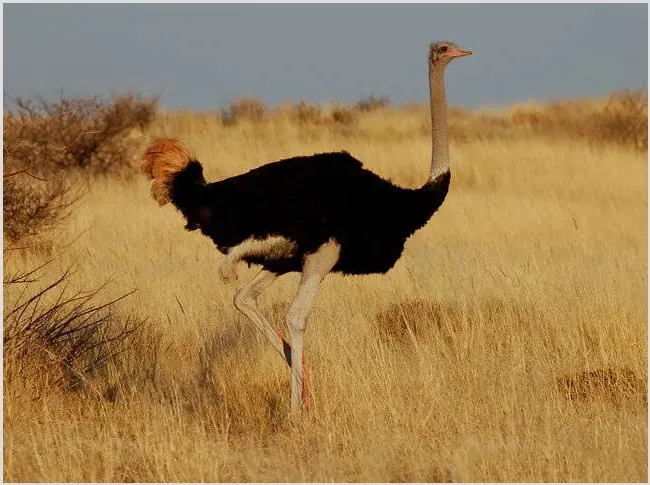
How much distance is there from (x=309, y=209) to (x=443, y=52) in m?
1.51

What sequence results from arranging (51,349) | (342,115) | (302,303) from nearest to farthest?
(302,303)
(51,349)
(342,115)

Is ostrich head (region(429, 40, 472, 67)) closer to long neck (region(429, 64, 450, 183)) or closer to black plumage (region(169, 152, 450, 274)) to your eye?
long neck (region(429, 64, 450, 183))

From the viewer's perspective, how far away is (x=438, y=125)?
21.2ft

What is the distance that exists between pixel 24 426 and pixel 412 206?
207cm

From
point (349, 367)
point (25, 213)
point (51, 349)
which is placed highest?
point (25, 213)

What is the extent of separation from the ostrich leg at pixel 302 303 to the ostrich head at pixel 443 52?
57.4 inches

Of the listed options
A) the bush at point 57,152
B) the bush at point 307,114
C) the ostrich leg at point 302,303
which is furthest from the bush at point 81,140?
the ostrich leg at point 302,303

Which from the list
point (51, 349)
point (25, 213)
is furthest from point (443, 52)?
point (25, 213)

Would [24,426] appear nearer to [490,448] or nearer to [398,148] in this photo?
[490,448]

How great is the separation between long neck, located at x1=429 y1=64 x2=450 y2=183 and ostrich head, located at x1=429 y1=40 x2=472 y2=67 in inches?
1.2

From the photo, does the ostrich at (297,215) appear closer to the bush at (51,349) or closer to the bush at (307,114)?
the bush at (51,349)

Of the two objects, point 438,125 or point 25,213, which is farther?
point 25,213

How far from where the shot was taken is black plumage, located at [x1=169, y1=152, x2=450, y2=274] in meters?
5.72

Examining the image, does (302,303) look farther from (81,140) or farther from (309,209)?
(81,140)
